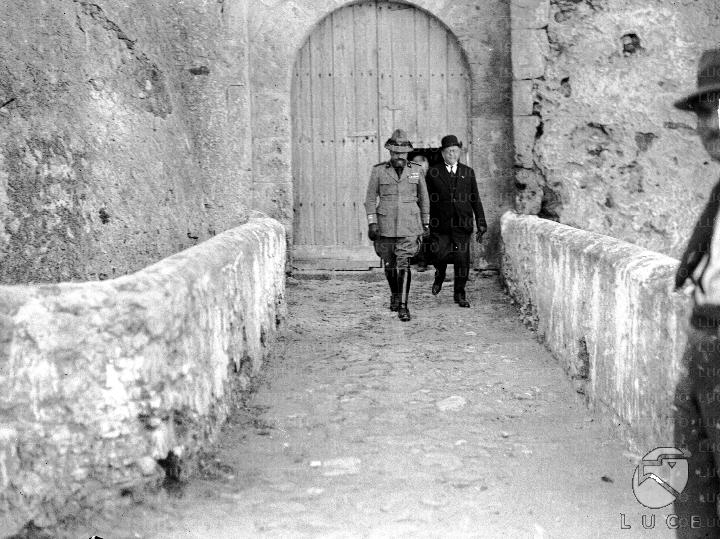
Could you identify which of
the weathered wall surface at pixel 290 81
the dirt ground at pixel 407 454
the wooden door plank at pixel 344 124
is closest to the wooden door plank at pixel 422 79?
the weathered wall surface at pixel 290 81

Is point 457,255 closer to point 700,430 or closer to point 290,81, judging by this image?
point 290,81

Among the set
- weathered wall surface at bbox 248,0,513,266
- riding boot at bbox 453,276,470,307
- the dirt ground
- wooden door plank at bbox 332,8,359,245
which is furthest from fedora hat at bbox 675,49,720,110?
wooden door plank at bbox 332,8,359,245

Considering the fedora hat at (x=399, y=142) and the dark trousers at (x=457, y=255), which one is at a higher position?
the fedora hat at (x=399, y=142)

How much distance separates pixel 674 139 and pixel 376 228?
3.45 meters

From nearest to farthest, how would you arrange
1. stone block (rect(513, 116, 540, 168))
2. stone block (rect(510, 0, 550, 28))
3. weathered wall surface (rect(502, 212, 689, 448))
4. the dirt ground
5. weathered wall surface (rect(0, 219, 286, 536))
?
1. weathered wall surface (rect(0, 219, 286, 536))
2. the dirt ground
3. weathered wall surface (rect(502, 212, 689, 448))
4. stone block (rect(510, 0, 550, 28))
5. stone block (rect(513, 116, 540, 168))

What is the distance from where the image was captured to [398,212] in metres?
7.91

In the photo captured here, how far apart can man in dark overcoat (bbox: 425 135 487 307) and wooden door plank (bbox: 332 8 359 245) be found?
1.42m

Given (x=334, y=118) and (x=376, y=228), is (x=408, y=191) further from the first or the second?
(x=334, y=118)

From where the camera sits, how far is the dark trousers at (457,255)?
854cm

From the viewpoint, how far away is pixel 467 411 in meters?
5.31

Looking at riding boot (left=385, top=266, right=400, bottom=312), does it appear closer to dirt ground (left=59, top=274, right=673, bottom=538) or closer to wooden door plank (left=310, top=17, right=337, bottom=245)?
dirt ground (left=59, top=274, right=673, bottom=538)

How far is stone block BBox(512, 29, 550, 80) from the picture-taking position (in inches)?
359

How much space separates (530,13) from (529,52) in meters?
0.38

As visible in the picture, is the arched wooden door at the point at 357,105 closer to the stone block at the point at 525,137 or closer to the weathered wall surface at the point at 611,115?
the stone block at the point at 525,137
